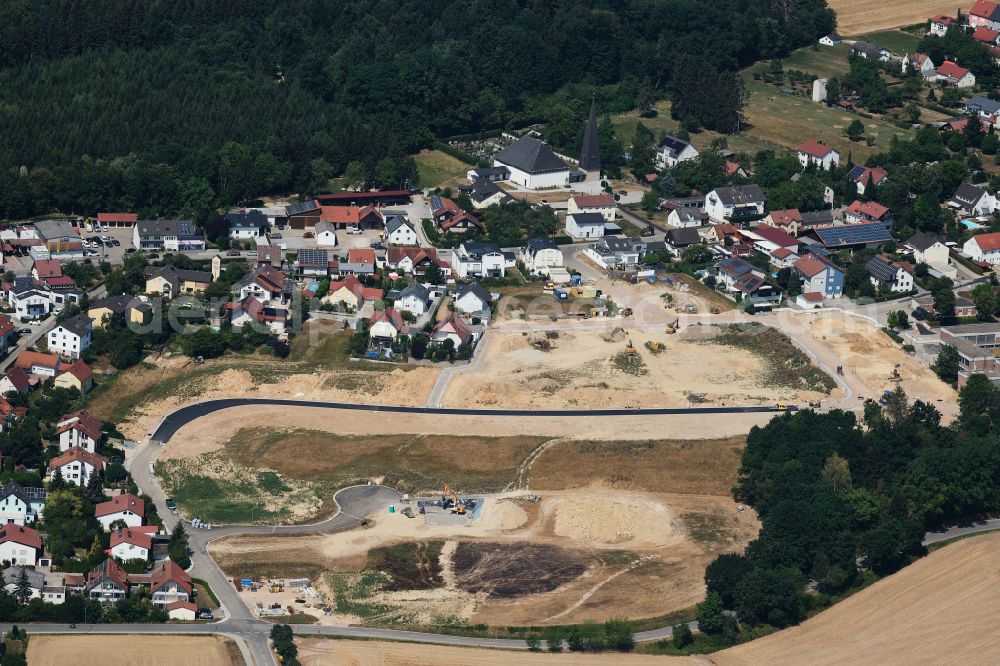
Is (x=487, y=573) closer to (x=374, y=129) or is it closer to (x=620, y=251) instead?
(x=620, y=251)

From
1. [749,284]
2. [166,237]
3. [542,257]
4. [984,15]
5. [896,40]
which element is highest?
[984,15]

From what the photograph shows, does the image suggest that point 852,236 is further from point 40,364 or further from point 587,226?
point 40,364

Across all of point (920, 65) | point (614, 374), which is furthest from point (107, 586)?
point (920, 65)

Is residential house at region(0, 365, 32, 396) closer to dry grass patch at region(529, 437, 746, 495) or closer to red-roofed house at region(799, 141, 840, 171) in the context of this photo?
dry grass patch at region(529, 437, 746, 495)

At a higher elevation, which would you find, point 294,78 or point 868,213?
Result: point 294,78

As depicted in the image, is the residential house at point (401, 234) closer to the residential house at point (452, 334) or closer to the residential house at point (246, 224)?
the residential house at point (246, 224)

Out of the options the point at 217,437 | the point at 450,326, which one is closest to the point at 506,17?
the point at 450,326

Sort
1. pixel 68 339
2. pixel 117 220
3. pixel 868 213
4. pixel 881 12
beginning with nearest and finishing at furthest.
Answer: pixel 68 339, pixel 117 220, pixel 868 213, pixel 881 12
